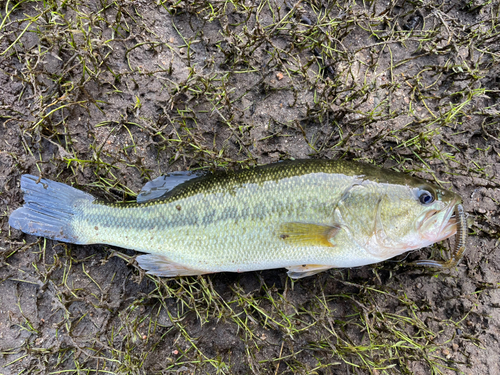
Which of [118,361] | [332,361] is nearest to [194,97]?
[118,361]

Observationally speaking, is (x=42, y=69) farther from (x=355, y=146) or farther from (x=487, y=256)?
(x=487, y=256)

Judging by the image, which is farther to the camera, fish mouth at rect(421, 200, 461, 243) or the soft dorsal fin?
the soft dorsal fin

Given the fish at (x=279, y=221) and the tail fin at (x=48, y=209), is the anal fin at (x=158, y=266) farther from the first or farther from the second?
the tail fin at (x=48, y=209)

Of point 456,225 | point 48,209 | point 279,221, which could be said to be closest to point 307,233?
point 279,221

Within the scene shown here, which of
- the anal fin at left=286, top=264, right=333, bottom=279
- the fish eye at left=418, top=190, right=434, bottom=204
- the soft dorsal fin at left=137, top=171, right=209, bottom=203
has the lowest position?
the anal fin at left=286, top=264, right=333, bottom=279

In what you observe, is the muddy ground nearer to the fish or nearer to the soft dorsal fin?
the soft dorsal fin

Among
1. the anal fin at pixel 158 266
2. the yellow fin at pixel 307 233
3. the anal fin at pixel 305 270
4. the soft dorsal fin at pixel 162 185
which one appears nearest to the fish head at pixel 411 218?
the yellow fin at pixel 307 233

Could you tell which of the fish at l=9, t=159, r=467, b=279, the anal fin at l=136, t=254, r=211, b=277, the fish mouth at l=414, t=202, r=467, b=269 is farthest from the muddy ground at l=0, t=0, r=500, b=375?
the fish mouth at l=414, t=202, r=467, b=269
